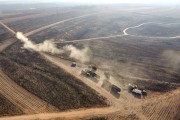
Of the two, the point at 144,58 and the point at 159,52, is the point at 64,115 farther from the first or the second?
the point at 159,52

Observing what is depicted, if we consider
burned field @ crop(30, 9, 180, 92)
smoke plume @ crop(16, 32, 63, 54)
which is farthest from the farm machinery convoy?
smoke plume @ crop(16, 32, 63, 54)

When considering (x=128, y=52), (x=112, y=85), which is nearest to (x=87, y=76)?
(x=112, y=85)

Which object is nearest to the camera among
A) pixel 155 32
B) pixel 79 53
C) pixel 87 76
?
pixel 87 76

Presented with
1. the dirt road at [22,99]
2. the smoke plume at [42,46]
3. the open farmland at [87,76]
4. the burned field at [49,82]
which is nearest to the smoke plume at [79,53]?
the open farmland at [87,76]

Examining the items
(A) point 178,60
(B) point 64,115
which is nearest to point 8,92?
(B) point 64,115

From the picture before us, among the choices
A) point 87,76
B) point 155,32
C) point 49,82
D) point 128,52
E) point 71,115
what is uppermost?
point 49,82

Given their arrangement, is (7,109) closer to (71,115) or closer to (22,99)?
(22,99)
